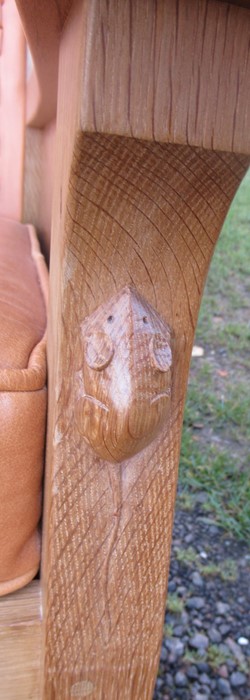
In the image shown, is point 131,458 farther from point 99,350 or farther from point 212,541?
point 212,541

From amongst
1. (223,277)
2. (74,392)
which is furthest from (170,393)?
(223,277)

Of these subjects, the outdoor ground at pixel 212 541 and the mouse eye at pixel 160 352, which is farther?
the outdoor ground at pixel 212 541

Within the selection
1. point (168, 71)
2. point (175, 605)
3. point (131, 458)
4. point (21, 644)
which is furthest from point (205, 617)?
point (168, 71)

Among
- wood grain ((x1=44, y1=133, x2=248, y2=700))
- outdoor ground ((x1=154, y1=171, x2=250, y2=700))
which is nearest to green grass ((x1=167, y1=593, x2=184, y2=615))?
outdoor ground ((x1=154, y1=171, x2=250, y2=700))

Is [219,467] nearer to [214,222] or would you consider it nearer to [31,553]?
[31,553]

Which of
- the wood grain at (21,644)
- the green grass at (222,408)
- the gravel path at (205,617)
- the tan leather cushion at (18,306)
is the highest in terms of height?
the tan leather cushion at (18,306)

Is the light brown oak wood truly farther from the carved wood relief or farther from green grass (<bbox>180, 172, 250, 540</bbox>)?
the carved wood relief

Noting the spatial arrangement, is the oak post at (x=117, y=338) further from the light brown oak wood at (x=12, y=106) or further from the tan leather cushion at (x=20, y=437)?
the light brown oak wood at (x=12, y=106)

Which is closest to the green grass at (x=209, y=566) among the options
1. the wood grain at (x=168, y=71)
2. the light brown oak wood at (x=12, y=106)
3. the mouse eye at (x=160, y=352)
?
the light brown oak wood at (x=12, y=106)
